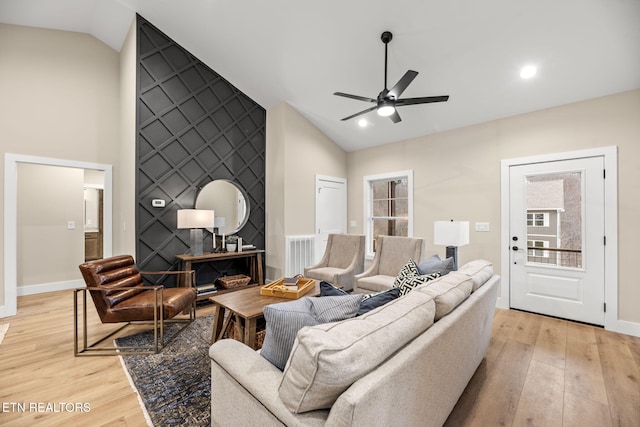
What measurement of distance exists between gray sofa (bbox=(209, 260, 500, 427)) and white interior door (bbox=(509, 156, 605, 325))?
99.7 inches

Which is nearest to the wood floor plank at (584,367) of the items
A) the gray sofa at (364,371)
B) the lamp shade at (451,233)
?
the gray sofa at (364,371)

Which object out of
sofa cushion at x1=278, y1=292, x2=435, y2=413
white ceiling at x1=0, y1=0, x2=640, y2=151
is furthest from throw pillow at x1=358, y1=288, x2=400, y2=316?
white ceiling at x1=0, y1=0, x2=640, y2=151

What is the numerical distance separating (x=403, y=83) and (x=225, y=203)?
10.3 feet

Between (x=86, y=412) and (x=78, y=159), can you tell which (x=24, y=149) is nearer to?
(x=78, y=159)

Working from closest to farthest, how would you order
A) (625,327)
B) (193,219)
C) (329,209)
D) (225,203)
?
(625,327), (193,219), (225,203), (329,209)

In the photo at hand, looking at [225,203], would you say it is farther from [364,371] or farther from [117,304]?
[364,371]

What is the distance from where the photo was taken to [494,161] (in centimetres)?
380

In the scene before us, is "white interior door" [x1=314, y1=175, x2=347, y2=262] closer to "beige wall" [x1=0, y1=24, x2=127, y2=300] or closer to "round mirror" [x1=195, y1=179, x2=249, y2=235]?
"round mirror" [x1=195, y1=179, x2=249, y2=235]

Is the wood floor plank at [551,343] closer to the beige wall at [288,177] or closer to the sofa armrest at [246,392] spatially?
the sofa armrest at [246,392]

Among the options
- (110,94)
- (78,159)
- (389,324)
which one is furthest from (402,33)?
(78,159)

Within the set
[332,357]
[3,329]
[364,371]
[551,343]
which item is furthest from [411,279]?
[3,329]

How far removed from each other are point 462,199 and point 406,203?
37.9 inches

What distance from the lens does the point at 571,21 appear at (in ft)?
7.95

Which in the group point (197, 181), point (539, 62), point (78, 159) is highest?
point (539, 62)
